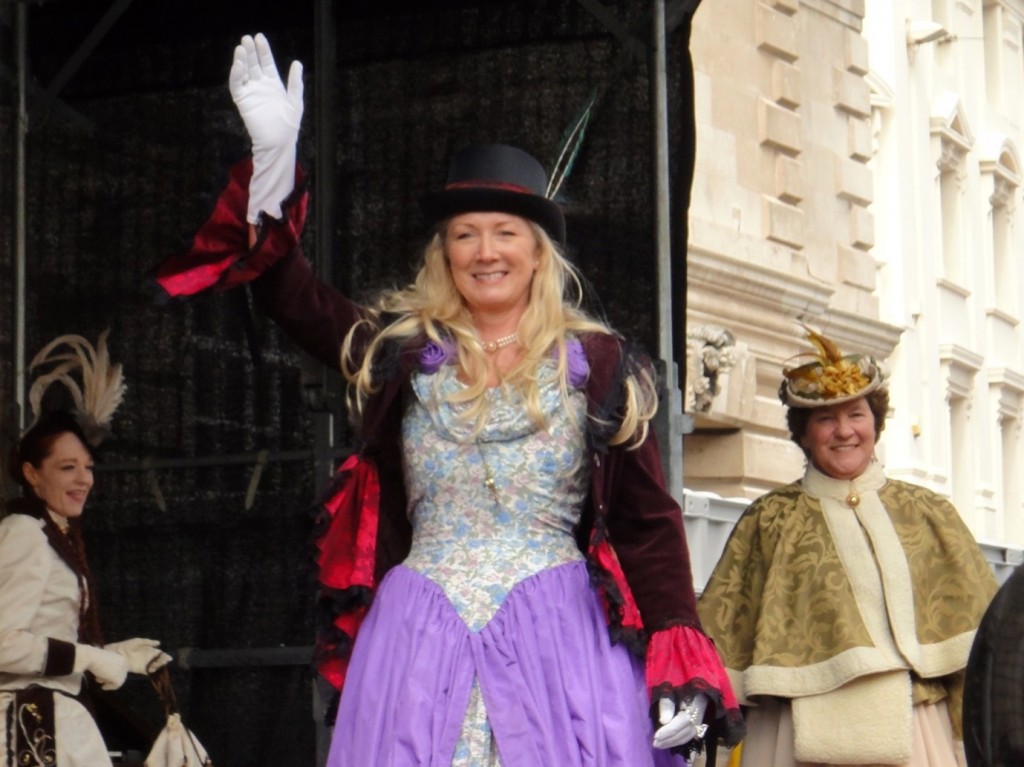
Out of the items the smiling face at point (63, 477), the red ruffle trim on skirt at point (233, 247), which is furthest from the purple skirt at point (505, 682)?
the smiling face at point (63, 477)

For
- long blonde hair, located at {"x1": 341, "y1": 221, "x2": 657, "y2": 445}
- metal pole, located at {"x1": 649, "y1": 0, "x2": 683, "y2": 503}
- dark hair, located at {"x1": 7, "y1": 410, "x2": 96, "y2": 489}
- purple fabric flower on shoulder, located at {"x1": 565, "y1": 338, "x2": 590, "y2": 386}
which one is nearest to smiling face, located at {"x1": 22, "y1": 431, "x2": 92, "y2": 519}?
dark hair, located at {"x1": 7, "y1": 410, "x2": 96, "y2": 489}

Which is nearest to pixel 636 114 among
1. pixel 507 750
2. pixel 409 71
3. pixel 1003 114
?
pixel 409 71

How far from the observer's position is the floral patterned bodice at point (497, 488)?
4.04m

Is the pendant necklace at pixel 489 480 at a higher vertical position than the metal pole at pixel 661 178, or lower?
lower

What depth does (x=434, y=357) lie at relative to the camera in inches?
164

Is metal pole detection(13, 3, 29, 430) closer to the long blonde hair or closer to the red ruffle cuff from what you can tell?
the long blonde hair

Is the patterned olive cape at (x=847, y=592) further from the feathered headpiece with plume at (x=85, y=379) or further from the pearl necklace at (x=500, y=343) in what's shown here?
the feathered headpiece with plume at (x=85, y=379)

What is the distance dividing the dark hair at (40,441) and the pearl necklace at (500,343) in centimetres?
267

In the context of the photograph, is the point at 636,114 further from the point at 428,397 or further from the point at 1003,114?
the point at 1003,114

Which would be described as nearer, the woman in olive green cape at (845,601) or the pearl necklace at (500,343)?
the pearl necklace at (500,343)

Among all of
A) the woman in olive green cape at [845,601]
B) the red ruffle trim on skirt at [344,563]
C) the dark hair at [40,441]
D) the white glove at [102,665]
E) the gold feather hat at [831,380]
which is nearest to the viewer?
the red ruffle trim on skirt at [344,563]

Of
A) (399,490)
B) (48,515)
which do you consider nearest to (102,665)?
(48,515)

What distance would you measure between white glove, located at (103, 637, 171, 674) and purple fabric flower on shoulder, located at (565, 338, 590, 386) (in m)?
2.62

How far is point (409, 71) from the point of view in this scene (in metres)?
6.61
